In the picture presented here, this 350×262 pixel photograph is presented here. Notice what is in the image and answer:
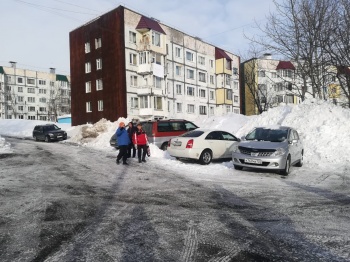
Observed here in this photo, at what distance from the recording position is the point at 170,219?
4.99 m

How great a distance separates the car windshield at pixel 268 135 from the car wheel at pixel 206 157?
1769mm

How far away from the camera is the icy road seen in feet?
12.1

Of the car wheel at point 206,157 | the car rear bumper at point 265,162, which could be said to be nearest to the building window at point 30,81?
the car wheel at point 206,157

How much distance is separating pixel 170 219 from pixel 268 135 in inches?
294

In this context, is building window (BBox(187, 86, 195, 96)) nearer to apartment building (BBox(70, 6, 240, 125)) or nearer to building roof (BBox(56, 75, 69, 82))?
apartment building (BBox(70, 6, 240, 125))

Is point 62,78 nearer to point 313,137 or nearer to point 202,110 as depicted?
point 202,110

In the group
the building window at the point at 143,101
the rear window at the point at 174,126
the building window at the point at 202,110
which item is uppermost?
the building window at the point at 143,101

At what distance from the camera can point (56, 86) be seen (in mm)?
80938

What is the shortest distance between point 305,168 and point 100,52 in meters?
30.6

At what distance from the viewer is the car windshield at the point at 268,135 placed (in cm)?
1104

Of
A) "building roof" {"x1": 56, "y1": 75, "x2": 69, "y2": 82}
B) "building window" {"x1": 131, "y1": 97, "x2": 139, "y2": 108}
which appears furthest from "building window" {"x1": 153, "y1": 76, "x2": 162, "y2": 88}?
"building roof" {"x1": 56, "y1": 75, "x2": 69, "y2": 82}

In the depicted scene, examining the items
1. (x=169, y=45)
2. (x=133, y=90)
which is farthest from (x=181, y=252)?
(x=169, y=45)

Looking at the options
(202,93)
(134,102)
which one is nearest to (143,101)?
(134,102)

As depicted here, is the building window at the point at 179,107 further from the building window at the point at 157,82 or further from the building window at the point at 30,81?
the building window at the point at 30,81
